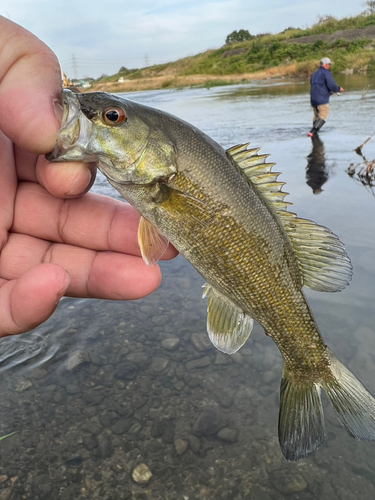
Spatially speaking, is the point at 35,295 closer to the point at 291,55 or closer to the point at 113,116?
the point at 113,116

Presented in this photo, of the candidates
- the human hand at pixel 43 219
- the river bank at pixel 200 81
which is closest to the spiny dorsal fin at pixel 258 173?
the human hand at pixel 43 219

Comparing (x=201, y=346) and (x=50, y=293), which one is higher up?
(x=50, y=293)

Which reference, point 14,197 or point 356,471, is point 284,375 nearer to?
point 356,471

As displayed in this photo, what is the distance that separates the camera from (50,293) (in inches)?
75.8

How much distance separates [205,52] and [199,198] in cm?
8768

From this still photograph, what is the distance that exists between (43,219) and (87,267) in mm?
490

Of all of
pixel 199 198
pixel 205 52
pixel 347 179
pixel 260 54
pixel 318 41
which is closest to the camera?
pixel 199 198

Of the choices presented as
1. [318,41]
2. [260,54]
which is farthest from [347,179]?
[260,54]

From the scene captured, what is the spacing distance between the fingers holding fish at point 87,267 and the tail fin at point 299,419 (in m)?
1.10

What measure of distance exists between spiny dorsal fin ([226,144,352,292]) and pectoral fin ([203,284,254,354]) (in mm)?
469

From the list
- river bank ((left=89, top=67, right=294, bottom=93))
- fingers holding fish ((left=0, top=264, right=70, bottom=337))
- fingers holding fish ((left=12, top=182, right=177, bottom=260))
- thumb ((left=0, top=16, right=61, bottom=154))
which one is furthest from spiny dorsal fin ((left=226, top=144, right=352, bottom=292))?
river bank ((left=89, top=67, right=294, bottom=93))

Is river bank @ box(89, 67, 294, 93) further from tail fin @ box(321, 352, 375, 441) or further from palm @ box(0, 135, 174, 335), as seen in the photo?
tail fin @ box(321, 352, 375, 441)

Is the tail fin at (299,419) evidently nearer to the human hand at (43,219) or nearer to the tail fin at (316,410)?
the tail fin at (316,410)

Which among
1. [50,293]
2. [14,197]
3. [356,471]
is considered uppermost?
[14,197]
